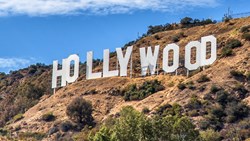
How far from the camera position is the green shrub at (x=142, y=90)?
86.4 metres

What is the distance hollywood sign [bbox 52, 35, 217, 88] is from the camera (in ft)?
278

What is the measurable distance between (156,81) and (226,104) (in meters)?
15.5

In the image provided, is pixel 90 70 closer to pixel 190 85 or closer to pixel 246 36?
pixel 190 85

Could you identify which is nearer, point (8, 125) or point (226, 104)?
point (226, 104)

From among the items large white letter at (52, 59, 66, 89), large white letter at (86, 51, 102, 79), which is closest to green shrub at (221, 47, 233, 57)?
large white letter at (86, 51, 102, 79)

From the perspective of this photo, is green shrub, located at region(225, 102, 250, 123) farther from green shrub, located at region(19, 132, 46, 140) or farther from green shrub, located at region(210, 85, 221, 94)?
green shrub, located at region(19, 132, 46, 140)

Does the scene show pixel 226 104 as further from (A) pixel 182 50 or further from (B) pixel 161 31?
(B) pixel 161 31

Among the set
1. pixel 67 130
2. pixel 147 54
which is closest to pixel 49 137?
pixel 67 130

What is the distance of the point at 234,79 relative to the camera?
79.7 meters

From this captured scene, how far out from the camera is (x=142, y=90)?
87.2 meters

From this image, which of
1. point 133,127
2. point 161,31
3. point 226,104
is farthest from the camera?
point 161,31

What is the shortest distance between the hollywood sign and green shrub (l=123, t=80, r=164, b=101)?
2317 millimetres

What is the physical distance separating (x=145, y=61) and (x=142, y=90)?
533cm

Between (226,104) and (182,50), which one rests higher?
(182,50)
